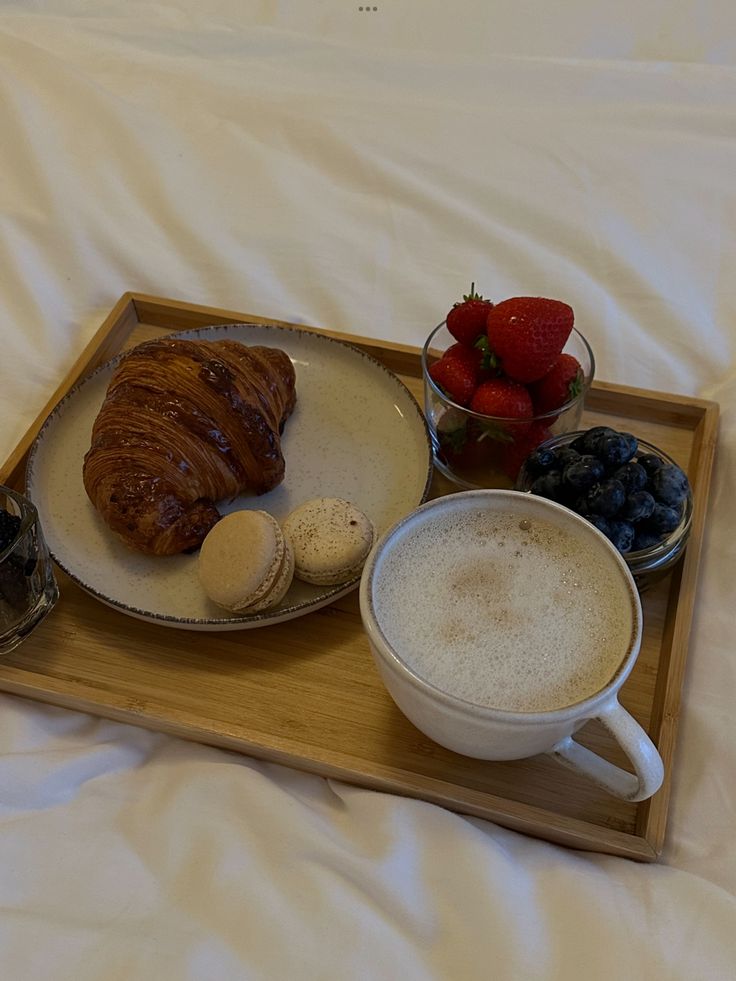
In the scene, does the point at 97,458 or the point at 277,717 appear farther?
the point at 97,458

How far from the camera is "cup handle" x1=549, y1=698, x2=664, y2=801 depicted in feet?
2.11

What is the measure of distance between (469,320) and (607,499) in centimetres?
25

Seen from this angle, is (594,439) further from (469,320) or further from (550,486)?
(469,320)

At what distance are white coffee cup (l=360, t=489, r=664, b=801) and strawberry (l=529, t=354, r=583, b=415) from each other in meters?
0.23

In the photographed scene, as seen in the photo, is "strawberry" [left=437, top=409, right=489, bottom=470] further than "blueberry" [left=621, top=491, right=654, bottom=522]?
Yes

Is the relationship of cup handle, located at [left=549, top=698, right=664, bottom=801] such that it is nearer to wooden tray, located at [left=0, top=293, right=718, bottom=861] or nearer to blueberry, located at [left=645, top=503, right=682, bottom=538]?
wooden tray, located at [left=0, top=293, right=718, bottom=861]

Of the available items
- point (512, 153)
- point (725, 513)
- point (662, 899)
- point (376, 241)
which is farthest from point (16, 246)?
point (662, 899)

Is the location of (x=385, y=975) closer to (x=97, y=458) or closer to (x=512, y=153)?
(x=97, y=458)

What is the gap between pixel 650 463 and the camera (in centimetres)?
88

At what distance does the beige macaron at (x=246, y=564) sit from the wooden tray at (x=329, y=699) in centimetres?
6

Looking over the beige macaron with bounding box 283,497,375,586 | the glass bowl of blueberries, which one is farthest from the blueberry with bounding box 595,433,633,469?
the beige macaron with bounding box 283,497,375,586

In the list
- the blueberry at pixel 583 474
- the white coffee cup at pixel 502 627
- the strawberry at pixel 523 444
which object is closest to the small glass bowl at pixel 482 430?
the strawberry at pixel 523 444

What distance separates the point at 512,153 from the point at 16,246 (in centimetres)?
78

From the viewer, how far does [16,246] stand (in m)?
1.30
